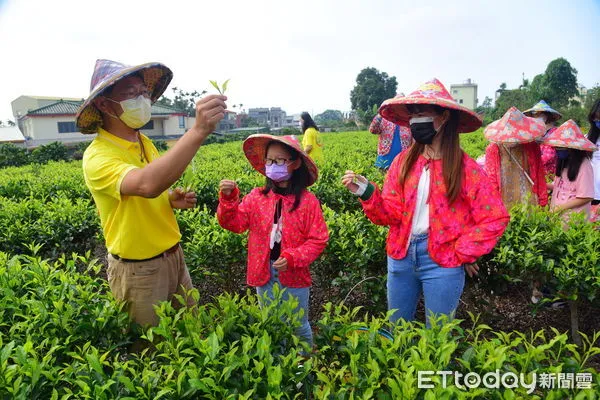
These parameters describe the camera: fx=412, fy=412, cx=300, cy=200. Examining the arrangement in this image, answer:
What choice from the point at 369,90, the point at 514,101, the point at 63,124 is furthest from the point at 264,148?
the point at 369,90

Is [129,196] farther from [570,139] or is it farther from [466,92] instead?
[466,92]

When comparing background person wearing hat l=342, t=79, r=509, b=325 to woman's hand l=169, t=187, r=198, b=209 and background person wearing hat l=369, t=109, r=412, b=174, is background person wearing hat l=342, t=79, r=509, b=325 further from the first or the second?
A: background person wearing hat l=369, t=109, r=412, b=174

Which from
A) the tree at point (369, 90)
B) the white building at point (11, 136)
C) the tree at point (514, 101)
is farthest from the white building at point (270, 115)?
the tree at point (514, 101)

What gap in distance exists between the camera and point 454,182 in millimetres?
2334

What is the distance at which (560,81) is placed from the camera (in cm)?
4166

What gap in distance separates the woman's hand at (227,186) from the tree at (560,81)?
45762 mm

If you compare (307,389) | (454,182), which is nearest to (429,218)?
(454,182)

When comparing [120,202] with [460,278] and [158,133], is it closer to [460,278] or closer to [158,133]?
[460,278]

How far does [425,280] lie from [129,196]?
5.75ft

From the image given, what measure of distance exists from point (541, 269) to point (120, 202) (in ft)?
9.53

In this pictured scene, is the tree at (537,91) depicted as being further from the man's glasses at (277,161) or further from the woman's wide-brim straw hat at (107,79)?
the woman's wide-brim straw hat at (107,79)

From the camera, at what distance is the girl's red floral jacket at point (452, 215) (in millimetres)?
2309

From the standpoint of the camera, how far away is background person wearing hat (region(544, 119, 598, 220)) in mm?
3627

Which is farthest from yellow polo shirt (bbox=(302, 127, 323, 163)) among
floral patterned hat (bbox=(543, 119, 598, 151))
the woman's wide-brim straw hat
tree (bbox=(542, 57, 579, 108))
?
tree (bbox=(542, 57, 579, 108))
